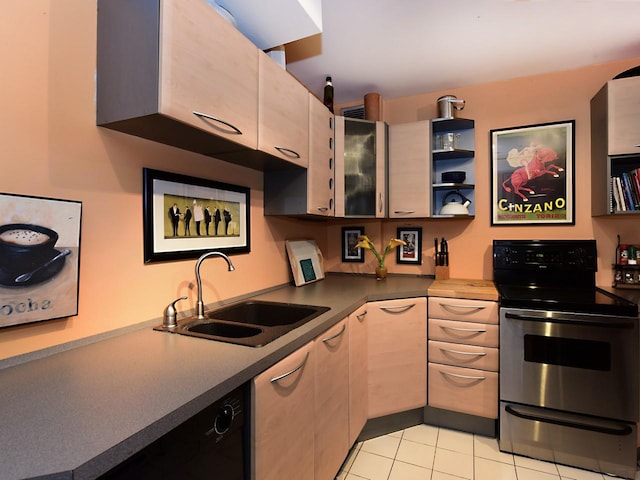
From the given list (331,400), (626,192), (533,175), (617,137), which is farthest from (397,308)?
(617,137)

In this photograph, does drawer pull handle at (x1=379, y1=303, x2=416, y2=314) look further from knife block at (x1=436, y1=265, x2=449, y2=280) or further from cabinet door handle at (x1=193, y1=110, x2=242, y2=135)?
cabinet door handle at (x1=193, y1=110, x2=242, y2=135)

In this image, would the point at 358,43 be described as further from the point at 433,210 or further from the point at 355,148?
the point at 433,210

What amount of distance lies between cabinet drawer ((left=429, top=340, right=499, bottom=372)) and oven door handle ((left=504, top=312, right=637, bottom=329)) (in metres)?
0.26

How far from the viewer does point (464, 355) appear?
209cm

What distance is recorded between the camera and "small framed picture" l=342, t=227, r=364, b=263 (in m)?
2.96

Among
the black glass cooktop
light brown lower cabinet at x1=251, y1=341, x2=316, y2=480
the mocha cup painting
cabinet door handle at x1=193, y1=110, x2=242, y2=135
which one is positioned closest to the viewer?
the mocha cup painting

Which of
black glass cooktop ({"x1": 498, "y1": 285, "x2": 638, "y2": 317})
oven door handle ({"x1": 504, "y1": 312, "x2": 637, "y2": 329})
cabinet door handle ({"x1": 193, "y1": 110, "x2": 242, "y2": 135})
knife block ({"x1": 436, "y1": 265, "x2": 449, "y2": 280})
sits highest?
cabinet door handle ({"x1": 193, "y1": 110, "x2": 242, "y2": 135})

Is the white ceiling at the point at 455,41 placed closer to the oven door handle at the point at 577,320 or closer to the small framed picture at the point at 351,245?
the small framed picture at the point at 351,245

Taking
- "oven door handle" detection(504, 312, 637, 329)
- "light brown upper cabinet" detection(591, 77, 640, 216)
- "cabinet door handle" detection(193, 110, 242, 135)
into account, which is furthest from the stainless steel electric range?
"cabinet door handle" detection(193, 110, 242, 135)

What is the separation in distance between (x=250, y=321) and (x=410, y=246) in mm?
1555

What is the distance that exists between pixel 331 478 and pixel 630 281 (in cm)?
219

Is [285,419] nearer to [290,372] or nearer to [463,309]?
[290,372]

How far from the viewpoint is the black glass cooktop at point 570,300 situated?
1758mm

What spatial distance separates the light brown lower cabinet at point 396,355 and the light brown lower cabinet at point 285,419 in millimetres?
770
